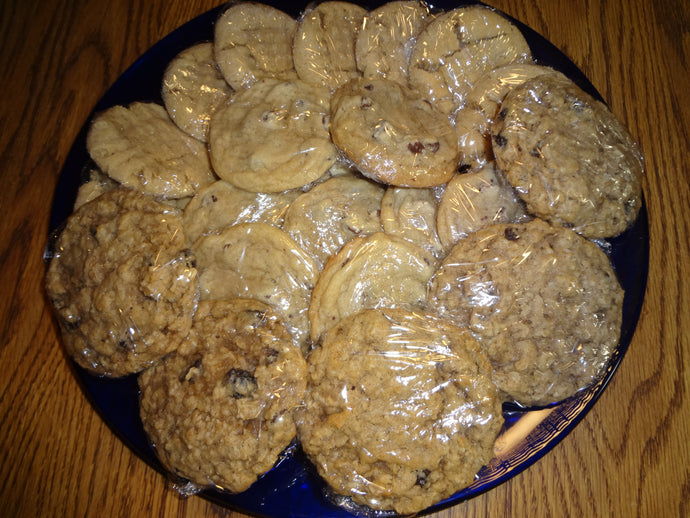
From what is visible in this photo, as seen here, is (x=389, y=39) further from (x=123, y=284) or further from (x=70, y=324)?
(x=70, y=324)

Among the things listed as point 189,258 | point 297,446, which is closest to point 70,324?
point 189,258

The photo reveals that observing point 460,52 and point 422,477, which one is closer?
point 422,477

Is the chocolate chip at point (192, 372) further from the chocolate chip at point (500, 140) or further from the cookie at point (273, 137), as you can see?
the chocolate chip at point (500, 140)

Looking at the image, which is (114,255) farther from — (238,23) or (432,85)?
(432,85)

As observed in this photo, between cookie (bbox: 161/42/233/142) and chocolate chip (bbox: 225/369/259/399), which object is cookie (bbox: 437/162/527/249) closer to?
chocolate chip (bbox: 225/369/259/399)

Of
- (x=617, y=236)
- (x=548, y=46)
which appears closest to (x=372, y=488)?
(x=617, y=236)

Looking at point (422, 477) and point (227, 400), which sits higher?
point (227, 400)

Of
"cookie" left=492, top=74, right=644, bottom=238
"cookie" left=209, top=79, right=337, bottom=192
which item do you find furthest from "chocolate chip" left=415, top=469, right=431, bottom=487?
"cookie" left=209, top=79, right=337, bottom=192
